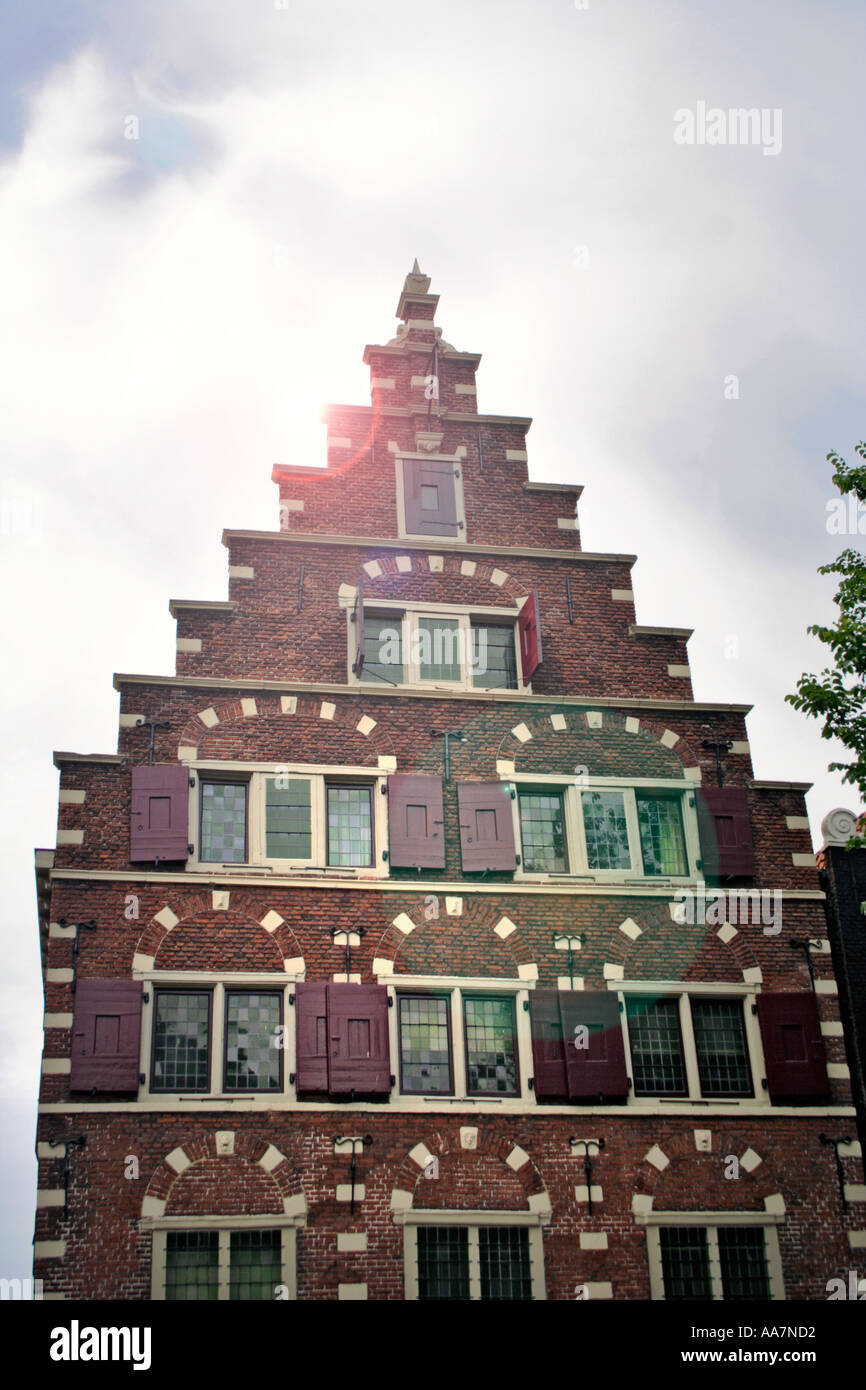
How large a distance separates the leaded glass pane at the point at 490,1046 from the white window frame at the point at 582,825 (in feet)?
6.82

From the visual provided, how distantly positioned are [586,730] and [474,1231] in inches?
320

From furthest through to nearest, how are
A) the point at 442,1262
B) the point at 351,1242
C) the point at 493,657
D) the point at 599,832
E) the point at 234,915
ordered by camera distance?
the point at 493,657 → the point at 599,832 → the point at 234,915 → the point at 442,1262 → the point at 351,1242

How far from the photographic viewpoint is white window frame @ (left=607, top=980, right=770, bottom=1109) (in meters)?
23.0

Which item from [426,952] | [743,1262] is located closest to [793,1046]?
[743,1262]

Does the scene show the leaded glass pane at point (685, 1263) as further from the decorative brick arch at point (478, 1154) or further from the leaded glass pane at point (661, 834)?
the leaded glass pane at point (661, 834)

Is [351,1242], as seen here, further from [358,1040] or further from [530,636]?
[530,636]

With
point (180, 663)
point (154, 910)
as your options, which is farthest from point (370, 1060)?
point (180, 663)

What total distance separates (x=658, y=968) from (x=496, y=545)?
7787mm

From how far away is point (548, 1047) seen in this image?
22828 millimetres

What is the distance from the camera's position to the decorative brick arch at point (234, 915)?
22.4 metres

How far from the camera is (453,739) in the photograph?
24766mm

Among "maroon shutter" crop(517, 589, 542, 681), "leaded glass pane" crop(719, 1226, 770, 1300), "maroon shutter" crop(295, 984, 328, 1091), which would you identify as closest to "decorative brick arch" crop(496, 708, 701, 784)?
"maroon shutter" crop(517, 589, 542, 681)
